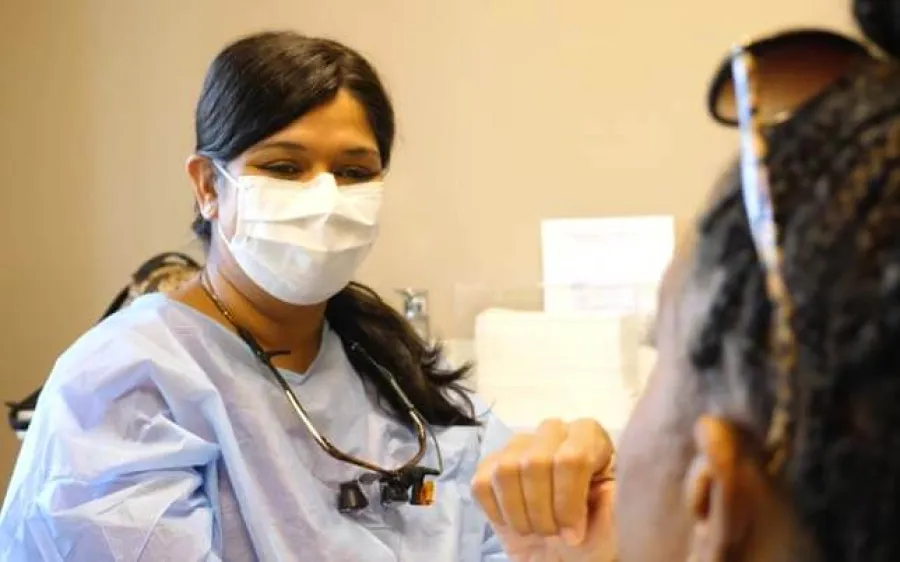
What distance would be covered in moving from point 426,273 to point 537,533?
4.04ft

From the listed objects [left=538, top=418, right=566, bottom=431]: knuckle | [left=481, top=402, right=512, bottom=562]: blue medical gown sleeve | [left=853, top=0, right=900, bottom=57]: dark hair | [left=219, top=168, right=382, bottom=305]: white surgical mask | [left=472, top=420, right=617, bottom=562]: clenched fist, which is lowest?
[left=481, top=402, right=512, bottom=562]: blue medical gown sleeve

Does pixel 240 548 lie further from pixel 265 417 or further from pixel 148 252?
pixel 148 252

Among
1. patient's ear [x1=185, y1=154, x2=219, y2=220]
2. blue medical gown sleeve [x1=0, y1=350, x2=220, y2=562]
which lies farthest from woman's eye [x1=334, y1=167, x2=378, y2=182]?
blue medical gown sleeve [x1=0, y1=350, x2=220, y2=562]

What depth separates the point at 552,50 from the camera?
1.94 m

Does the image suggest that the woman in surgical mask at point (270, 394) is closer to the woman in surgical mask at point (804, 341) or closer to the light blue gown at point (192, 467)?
the light blue gown at point (192, 467)

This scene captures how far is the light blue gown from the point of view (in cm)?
111

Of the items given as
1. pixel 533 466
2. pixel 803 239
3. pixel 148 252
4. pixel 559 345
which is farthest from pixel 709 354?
pixel 148 252

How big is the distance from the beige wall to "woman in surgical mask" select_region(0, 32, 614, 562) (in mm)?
519

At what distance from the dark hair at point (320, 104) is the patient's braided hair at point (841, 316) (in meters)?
0.94

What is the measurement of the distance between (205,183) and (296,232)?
154 millimetres

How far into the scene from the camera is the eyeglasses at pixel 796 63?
446 mm

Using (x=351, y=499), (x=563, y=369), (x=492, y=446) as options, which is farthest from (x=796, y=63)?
(x=563, y=369)

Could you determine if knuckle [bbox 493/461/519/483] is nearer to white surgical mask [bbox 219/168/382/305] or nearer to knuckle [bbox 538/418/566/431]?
knuckle [bbox 538/418/566/431]

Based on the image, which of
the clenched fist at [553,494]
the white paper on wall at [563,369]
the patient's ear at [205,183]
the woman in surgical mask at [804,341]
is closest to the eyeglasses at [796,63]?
the woman in surgical mask at [804,341]
